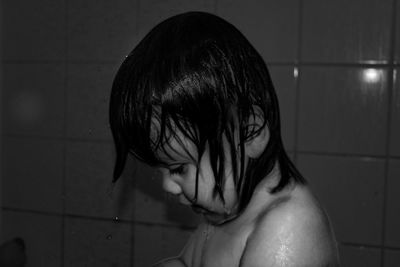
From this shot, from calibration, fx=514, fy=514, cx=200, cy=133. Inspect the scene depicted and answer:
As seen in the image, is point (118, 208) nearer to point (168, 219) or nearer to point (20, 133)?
point (168, 219)

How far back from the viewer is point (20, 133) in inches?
50.3

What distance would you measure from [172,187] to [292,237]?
0.14 metres

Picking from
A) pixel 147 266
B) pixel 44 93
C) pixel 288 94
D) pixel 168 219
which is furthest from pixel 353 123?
pixel 44 93

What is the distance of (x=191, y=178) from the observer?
0.58 metres

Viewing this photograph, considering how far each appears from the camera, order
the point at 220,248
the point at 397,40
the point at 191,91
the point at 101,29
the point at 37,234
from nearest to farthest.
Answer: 1. the point at 191,91
2. the point at 220,248
3. the point at 397,40
4. the point at 101,29
5. the point at 37,234

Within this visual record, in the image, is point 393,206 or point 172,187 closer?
point 172,187

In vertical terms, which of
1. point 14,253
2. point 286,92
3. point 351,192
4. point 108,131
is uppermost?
point 286,92

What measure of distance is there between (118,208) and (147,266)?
150 millimetres

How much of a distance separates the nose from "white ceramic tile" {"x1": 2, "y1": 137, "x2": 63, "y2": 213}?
0.70 m

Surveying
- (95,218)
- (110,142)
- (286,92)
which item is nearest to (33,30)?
(110,142)

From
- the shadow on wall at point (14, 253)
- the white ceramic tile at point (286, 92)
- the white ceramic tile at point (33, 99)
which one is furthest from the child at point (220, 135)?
the shadow on wall at point (14, 253)

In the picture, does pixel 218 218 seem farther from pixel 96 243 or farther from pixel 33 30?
pixel 33 30

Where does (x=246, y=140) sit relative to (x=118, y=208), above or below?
above

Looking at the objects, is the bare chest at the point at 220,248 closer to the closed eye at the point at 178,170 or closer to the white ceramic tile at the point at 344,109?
the closed eye at the point at 178,170
